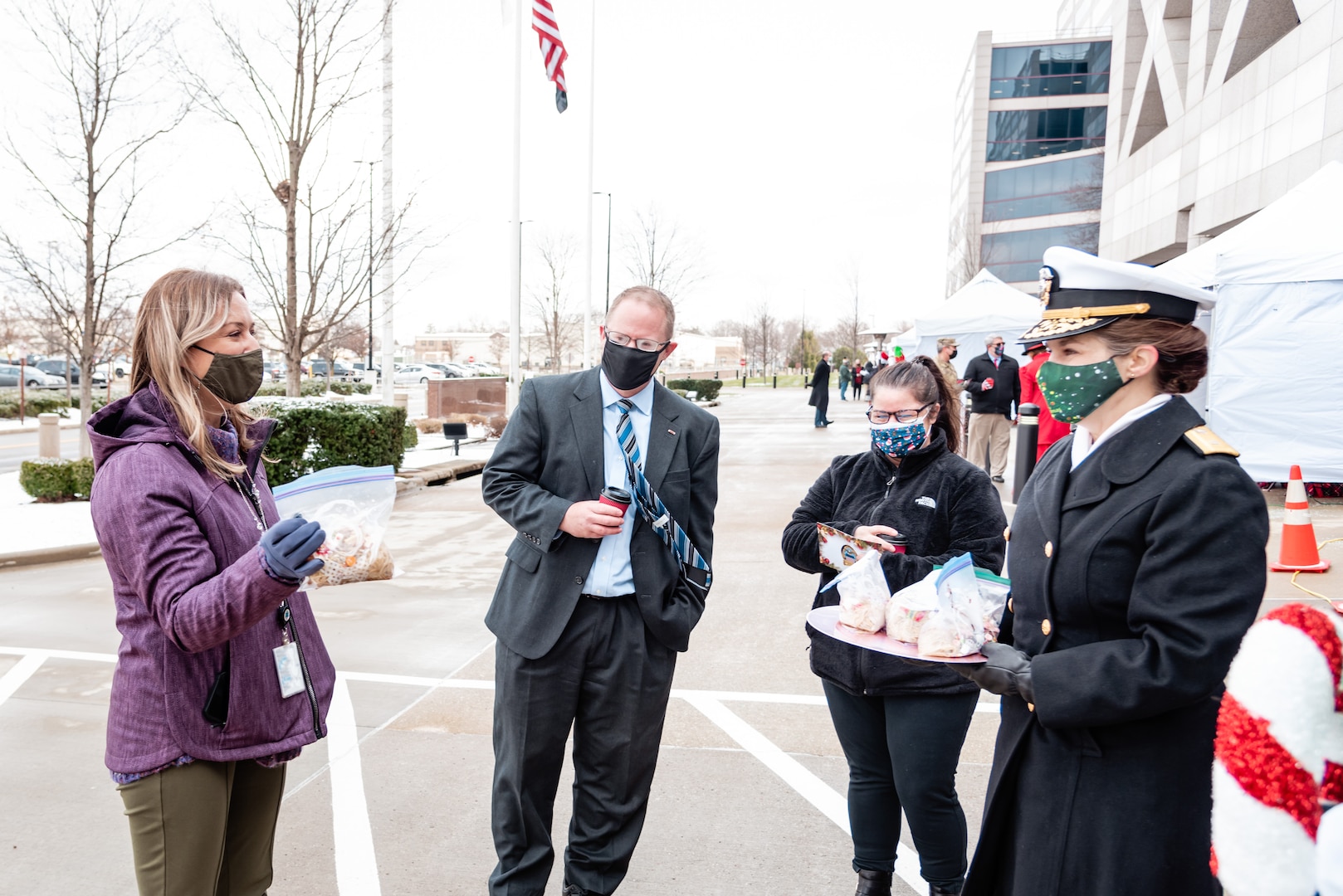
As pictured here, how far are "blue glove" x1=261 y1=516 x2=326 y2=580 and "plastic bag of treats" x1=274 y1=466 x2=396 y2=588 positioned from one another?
32 centimetres

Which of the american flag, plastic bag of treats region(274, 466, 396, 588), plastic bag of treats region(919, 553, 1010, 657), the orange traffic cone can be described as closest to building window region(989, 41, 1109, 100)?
the american flag

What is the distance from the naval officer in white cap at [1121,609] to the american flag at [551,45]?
54.9ft

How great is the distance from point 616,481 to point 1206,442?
174 centimetres

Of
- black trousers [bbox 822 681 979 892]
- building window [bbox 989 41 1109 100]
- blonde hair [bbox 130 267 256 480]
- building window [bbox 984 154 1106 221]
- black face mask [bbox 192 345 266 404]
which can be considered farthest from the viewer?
building window [bbox 989 41 1109 100]

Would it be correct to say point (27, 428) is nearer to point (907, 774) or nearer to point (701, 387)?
point (701, 387)

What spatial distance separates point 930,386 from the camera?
3051 millimetres

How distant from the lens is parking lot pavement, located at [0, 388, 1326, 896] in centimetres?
341

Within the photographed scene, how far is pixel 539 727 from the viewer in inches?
114

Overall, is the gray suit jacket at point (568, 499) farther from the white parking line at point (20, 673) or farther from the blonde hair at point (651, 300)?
the white parking line at point (20, 673)

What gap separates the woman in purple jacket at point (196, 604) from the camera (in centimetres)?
193

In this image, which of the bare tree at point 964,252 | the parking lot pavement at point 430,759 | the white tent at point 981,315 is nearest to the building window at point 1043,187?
the bare tree at point 964,252

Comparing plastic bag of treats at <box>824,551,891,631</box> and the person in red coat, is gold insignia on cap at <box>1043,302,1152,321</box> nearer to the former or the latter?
plastic bag of treats at <box>824,551,891,631</box>

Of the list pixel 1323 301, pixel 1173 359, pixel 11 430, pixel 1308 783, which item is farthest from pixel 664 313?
pixel 11 430

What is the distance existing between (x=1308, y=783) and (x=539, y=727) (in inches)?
88.7
